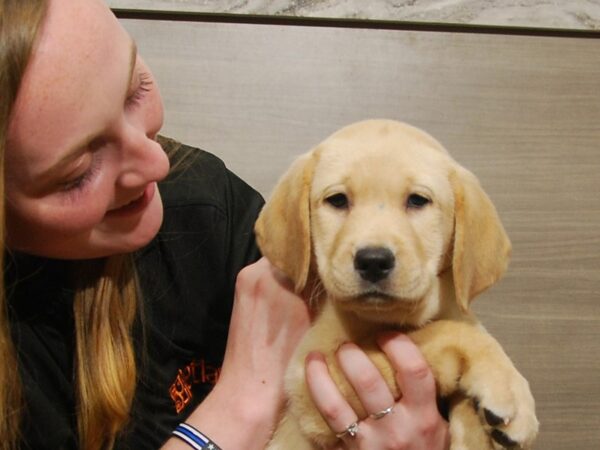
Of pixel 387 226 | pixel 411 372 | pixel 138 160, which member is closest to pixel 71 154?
pixel 138 160

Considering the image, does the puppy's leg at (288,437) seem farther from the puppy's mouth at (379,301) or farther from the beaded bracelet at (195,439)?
the puppy's mouth at (379,301)

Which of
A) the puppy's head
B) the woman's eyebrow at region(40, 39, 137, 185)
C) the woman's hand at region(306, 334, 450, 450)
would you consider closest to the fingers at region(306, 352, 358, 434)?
the woman's hand at region(306, 334, 450, 450)

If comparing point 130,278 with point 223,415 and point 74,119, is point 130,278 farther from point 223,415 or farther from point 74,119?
point 74,119

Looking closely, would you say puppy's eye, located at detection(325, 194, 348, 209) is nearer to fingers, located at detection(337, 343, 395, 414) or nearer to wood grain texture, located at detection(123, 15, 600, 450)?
fingers, located at detection(337, 343, 395, 414)

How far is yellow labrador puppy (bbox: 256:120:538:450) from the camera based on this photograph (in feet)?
3.24

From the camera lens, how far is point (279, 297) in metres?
1.21

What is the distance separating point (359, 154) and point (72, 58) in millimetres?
462

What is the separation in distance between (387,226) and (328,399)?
0.29m

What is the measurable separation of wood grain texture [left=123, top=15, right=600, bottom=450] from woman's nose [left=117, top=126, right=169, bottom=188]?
0.75m

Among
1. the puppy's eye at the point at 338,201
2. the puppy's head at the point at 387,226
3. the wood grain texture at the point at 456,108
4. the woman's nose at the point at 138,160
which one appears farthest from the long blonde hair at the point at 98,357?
the wood grain texture at the point at 456,108

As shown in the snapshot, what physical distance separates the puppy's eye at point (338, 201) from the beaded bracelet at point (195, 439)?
471 mm

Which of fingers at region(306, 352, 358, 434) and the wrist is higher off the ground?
fingers at region(306, 352, 358, 434)

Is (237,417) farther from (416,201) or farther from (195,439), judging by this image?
(416,201)

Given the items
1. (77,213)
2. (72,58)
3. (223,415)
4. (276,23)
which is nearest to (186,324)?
(223,415)
